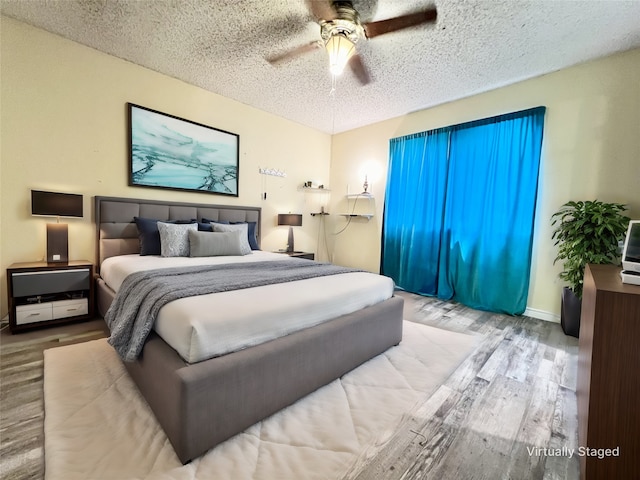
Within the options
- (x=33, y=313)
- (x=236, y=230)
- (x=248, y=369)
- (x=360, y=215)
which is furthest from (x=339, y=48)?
(x=33, y=313)

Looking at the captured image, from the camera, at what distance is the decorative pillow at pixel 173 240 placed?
293cm

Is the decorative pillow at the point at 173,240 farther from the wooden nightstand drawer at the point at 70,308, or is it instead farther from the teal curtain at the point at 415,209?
the teal curtain at the point at 415,209

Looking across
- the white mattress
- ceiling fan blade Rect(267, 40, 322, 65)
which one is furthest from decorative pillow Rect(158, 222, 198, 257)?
ceiling fan blade Rect(267, 40, 322, 65)

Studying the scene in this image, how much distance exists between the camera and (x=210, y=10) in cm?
229

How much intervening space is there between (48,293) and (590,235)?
5010mm

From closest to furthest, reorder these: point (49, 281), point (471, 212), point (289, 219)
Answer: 1. point (49, 281)
2. point (471, 212)
3. point (289, 219)

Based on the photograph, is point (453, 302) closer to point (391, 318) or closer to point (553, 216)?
point (553, 216)

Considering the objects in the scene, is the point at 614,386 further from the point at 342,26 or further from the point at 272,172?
the point at 272,172

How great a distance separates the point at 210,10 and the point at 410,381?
326 centimetres

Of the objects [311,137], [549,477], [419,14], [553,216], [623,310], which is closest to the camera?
[623,310]

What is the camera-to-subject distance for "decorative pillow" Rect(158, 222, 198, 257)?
2930mm

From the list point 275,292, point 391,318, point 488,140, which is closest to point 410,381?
point 391,318

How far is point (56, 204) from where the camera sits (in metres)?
2.57

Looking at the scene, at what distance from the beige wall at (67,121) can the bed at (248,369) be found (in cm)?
213
